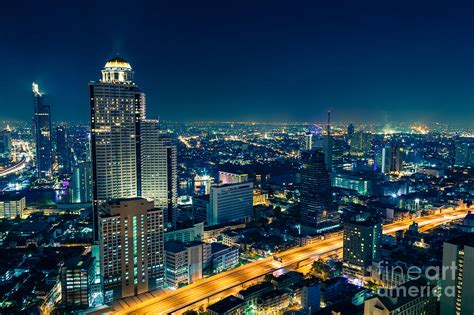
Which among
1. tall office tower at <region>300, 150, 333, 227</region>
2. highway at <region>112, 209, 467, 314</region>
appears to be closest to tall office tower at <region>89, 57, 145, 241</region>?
highway at <region>112, 209, 467, 314</region>

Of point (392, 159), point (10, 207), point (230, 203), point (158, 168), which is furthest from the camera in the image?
point (392, 159)

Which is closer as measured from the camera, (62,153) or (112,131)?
(112,131)

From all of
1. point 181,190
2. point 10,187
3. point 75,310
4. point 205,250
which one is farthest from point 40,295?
point 10,187

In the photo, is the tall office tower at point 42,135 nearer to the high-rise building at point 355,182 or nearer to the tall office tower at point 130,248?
the high-rise building at point 355,182

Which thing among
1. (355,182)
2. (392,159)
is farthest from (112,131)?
(392,159)

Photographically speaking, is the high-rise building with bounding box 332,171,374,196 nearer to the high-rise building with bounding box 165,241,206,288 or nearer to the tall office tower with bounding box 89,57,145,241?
the tall office tower with bounding box 89,57,145,241

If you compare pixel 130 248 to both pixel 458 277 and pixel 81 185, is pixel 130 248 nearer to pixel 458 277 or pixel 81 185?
pixel 458 277
